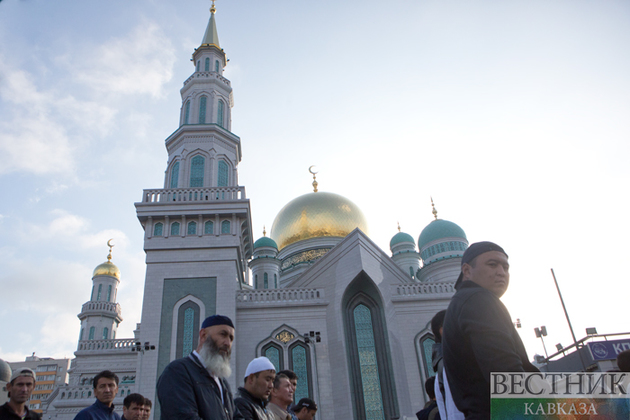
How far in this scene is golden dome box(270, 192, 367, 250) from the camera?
990 inches

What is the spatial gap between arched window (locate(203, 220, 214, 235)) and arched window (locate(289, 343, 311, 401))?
4.93 metres

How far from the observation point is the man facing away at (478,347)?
1699 millimetres

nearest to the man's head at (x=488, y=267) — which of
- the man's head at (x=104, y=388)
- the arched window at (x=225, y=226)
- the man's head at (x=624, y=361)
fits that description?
the man's head at (x=624, y=361)

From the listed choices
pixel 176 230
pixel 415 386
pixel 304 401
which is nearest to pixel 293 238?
pixel 176 230

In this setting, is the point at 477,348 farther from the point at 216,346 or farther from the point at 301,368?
the point at 301,368

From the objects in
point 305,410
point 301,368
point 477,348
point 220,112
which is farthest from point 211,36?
point 477,348

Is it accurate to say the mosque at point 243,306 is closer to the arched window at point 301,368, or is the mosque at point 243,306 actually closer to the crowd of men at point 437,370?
the arched window at point 301,368

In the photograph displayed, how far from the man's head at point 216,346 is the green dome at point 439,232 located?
843 inches

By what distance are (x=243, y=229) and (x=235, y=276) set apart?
2.33 m

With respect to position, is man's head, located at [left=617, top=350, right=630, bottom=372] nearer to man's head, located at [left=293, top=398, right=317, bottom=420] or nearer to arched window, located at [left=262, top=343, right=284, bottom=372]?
man's head, located at [left=293, top=398, right=317, bottom=420]

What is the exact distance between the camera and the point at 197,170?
17.8 m

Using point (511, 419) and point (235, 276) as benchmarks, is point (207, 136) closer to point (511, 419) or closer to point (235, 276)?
point (235, 276)

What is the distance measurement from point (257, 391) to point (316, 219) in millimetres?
22081

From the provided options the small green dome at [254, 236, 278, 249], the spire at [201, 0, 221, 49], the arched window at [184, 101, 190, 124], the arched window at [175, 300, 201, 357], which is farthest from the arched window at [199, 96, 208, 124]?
the arched window at [175, 300, 201, 357]
